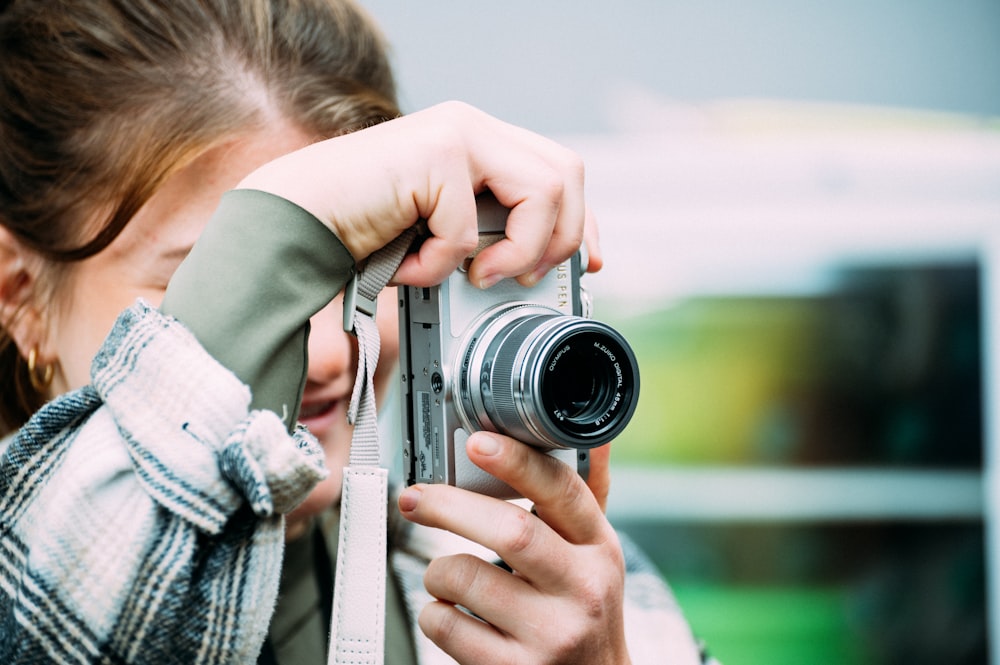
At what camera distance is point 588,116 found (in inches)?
60.9

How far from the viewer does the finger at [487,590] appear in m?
0.55

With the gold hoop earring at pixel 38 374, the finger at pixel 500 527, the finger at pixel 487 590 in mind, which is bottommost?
the finger at pixel 487 590

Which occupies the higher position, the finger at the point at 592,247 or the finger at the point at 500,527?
the finger at the point at 592,247

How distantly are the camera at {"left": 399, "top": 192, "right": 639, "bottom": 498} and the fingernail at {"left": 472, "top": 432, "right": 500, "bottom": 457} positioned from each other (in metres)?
0.02

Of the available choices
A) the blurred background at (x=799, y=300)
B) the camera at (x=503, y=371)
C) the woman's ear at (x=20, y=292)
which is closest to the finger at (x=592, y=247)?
the camera at (x=503, y=371)

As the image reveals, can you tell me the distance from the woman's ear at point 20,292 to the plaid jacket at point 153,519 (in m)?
0.28

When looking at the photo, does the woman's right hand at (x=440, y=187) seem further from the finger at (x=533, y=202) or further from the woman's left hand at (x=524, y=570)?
the woman's left hand at (x=524, y=570)

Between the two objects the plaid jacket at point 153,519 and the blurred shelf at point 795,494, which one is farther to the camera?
the blurred shelf at point 795,494

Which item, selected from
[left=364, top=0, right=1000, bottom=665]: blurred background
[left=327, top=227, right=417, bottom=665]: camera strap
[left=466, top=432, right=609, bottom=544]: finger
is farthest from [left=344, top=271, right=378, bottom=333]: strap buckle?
[left=364, top=0, right=1000, bottom=665]: blurred background

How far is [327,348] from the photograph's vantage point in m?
0.68

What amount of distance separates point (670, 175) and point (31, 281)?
3.47 ft

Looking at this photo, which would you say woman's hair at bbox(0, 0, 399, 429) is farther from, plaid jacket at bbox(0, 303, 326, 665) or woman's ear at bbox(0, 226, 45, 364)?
plaid jacket at bbox(0, 303, 326, 665)

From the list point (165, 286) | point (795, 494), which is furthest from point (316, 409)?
point (795, 494)

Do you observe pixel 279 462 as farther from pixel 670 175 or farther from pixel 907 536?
pixel 907 536
